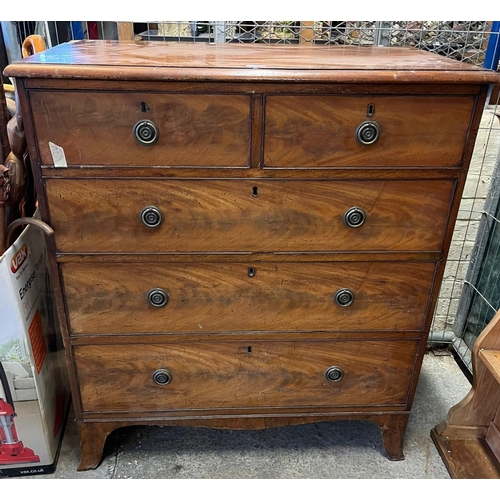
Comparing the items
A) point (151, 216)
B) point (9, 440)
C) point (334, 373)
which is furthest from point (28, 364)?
point (334, 373)

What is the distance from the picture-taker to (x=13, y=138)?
3.81 ft

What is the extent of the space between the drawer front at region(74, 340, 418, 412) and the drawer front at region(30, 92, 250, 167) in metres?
0.51

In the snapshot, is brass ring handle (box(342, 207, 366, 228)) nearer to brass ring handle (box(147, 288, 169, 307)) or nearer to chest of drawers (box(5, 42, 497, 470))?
chest of drawers (box(5, 42, 497, 470))

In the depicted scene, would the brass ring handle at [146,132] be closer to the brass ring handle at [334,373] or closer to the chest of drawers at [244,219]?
the chest of drawers at [244,219]

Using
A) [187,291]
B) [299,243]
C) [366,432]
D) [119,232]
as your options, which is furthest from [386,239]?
[366,432]

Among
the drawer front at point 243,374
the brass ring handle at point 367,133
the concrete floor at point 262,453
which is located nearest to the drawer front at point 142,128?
the brass ring handle at point 367,133

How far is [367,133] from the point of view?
3.52ft

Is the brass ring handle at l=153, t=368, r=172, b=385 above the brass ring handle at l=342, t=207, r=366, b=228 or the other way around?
the other way around

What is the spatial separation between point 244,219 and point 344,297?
34 centimetres

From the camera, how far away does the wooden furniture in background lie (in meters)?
1.45

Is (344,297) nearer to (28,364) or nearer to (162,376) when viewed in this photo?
(162,376)

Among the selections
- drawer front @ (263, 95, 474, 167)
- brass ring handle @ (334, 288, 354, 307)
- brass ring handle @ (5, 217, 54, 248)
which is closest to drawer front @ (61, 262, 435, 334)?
brass ring handle @ (334, 288, 354, 307)

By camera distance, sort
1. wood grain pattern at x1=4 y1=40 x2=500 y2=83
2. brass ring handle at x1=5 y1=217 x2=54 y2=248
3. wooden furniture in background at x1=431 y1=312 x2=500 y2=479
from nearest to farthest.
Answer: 1. wood grain pattern at x1=4 y1=40 x2=500 y2=83
2. brass ring handle at x1=5 y1=217 x2=54 y2=248
3. wooden furniture in background at x1=431 y1=312 x2=500 y2=479

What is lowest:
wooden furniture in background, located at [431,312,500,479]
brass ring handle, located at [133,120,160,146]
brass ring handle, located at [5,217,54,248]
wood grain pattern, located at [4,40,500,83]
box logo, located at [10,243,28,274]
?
wooden furniture in background, located at [431,312,500,479]
